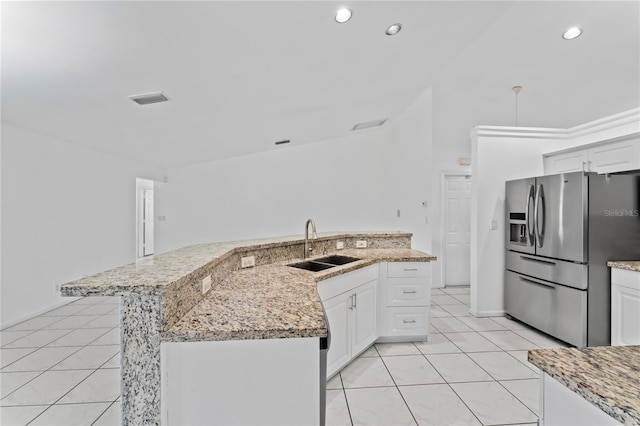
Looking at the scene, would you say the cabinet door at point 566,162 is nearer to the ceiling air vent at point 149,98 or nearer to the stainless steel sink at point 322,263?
the stainless steel sink at point 322,263

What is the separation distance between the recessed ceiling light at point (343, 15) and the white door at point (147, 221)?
24.1 ft

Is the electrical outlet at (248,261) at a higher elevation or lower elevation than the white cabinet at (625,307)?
higher

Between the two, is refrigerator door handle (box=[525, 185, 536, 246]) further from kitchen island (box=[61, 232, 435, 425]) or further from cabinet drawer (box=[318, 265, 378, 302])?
kitchen island (box=[61, 232, 435, 425])

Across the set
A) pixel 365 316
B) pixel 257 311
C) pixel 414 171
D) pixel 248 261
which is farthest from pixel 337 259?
pixel 414 171

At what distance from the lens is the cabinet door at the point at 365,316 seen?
2471 mm

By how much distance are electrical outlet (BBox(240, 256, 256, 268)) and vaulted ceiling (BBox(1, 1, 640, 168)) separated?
1.57 meters

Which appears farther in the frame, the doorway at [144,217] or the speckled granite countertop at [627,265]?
the doorway at [144,217]

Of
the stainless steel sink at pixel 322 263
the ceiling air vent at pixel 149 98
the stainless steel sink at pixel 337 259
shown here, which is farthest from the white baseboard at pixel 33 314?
the stainless steel sink at pixel 337 259

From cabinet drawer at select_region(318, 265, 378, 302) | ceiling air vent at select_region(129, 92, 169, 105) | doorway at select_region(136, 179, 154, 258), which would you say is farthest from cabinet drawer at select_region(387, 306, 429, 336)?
doorway at select_region(136, 179, 154, 258)

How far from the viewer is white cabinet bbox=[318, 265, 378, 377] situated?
2.15m

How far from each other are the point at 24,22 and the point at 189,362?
2117mm

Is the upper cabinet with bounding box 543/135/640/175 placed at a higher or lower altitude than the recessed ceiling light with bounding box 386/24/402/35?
lower

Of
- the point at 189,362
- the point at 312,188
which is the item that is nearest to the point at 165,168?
the point at 312,188

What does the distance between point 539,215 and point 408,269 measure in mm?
1467
